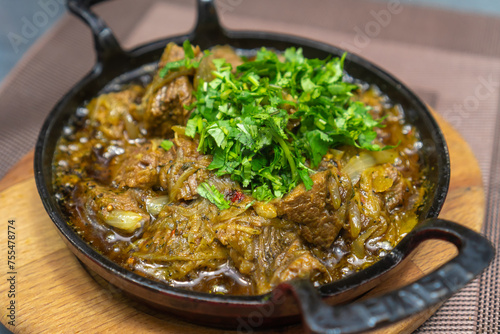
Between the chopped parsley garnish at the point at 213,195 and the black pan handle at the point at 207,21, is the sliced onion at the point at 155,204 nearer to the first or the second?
the chopped parsley garnish at the point at 213,195

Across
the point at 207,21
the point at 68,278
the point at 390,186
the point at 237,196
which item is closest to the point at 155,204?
the point at 237,196

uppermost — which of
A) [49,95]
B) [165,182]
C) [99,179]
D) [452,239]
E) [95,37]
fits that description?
[452,239]

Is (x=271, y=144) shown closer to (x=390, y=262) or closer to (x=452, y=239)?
(x=390, y=262)

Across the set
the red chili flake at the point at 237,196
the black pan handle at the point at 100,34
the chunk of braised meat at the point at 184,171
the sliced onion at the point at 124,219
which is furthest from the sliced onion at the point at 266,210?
the black pan handle at the point at 100,34

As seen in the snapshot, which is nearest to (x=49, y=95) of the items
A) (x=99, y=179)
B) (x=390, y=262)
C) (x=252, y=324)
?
(x=99, y=179)

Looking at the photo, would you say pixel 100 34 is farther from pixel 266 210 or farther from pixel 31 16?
pixel 31 16

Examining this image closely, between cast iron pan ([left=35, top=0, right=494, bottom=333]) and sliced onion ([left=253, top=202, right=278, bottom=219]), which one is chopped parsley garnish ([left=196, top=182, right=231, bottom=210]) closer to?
sliced onion ([left=253, top=202, right=278, bottom=219])
